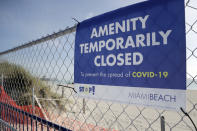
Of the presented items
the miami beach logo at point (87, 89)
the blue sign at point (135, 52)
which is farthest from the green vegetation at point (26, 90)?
the blue sign at point (135, 52)

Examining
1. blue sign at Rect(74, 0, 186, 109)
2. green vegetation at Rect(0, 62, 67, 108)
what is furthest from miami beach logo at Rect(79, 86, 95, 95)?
green vegetation at Rect(0, 62, 67, 108)

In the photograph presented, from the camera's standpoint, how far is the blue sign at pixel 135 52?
2.92ft

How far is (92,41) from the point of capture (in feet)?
4.24

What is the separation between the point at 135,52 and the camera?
1.04 metres

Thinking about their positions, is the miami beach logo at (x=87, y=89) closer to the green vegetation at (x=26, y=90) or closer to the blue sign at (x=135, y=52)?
the blue sign at (x=135, y=52)

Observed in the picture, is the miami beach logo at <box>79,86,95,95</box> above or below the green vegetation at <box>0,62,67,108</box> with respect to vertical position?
above

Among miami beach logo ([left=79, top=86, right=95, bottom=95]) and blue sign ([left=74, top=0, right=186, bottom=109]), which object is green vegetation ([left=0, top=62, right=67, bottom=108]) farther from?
blue sign ([left=74, top=0, right=186, bottom=109])

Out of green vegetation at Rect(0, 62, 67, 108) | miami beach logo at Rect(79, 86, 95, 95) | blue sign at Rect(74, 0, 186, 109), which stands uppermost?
blue sign at Rect(74, 0, 186, 109)

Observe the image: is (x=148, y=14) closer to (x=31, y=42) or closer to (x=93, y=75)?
(x=93, y=75)

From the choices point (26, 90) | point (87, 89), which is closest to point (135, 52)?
A: point (87, 89)

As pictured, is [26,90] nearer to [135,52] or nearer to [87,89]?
[87,89]

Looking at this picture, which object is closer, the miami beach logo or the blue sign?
the blue sign

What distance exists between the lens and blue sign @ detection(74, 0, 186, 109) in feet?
2.92

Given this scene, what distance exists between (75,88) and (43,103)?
5691 millimetres
